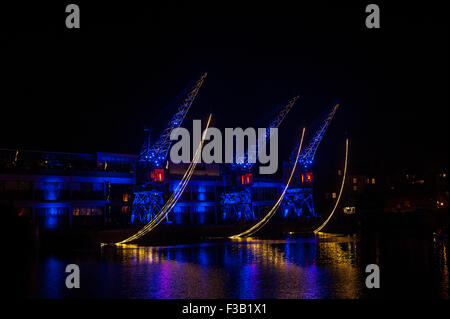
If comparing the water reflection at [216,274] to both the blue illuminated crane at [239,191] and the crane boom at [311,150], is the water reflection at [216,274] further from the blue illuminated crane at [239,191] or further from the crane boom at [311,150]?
the crane boom at [311,150]

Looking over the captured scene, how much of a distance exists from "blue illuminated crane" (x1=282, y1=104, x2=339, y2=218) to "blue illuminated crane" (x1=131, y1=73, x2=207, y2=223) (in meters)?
20.8

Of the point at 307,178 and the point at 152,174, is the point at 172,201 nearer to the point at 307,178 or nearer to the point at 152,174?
the point at 152,174

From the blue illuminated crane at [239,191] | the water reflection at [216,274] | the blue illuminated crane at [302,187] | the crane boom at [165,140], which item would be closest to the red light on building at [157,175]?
the crane boom at [165,140]

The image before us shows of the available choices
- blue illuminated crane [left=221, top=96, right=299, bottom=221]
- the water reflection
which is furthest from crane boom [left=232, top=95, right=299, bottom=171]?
the water reflection

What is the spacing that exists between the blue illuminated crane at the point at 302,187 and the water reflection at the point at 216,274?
3002cm

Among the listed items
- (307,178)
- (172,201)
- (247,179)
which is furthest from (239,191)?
(307,178)

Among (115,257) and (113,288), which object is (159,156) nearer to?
(115,257)

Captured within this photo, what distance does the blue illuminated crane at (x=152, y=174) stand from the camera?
52031 mm

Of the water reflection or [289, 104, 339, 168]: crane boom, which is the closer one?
the water reflection

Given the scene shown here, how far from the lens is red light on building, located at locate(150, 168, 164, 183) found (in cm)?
5181

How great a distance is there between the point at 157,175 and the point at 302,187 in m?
23.2

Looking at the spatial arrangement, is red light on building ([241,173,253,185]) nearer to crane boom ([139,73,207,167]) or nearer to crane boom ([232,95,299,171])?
crane boom ([232,95,299,171])

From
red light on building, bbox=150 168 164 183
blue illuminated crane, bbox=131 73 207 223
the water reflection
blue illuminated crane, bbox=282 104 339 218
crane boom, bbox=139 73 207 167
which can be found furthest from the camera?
blue illuminated crane, bbox=282 104 339 218
